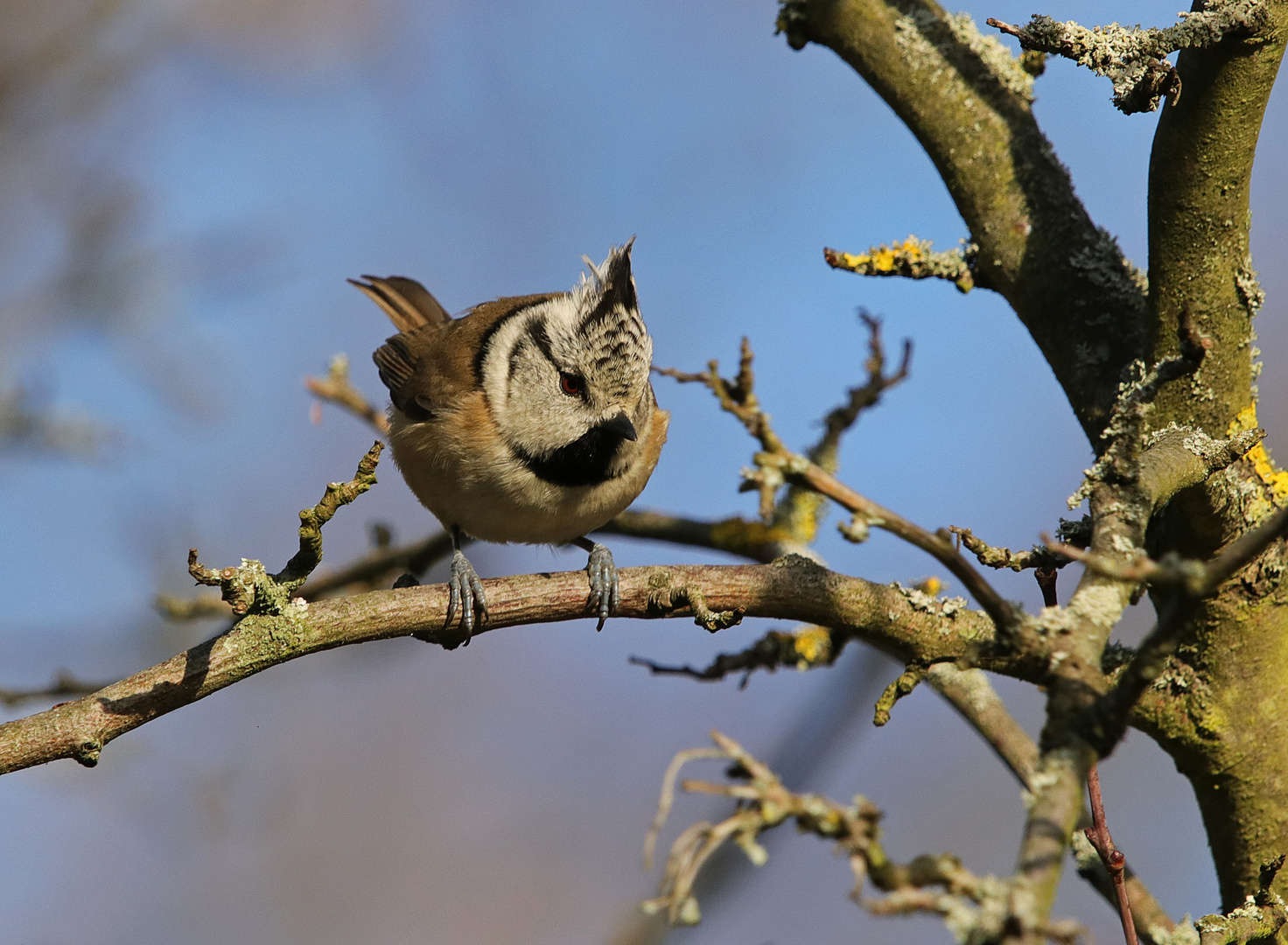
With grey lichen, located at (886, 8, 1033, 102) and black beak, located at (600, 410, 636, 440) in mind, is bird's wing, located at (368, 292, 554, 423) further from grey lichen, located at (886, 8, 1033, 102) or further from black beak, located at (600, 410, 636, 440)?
grey lichen, located at (886, 8, 1033, 102)

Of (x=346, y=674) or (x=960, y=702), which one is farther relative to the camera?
(x=346, y=674)

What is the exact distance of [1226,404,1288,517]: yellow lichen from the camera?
7.59ft

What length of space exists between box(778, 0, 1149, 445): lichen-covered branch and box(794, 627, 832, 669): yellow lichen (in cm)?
86

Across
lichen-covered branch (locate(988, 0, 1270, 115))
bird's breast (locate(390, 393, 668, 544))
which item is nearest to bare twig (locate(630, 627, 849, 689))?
bird's breast (locate(390, 393, 668, 544))

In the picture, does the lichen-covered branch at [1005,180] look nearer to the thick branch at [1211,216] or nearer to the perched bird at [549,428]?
the thick branch at [1211,216]

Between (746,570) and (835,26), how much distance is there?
59.2 inches

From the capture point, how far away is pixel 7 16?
5621 mm

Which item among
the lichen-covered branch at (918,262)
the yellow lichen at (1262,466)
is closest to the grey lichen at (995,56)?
the lichen-covered branch at (918,262)

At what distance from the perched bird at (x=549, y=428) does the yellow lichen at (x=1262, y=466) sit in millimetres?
1658

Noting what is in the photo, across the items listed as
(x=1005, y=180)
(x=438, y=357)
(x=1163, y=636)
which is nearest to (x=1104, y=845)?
(x=1163, y=636)

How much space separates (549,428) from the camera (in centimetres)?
347

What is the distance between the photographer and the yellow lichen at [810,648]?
9.46 feet

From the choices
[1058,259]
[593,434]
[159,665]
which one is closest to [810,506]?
[593,434]

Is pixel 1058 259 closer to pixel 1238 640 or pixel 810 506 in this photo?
pixel 1238 640
